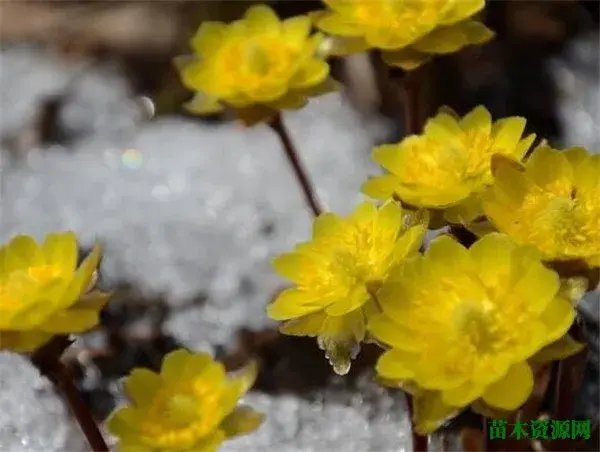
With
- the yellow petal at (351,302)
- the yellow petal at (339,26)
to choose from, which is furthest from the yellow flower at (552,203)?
the yellow petal at (339,26)

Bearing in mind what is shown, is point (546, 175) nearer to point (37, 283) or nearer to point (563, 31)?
point (37, 283)

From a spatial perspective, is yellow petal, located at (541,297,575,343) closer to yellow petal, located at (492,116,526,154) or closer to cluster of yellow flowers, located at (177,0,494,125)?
yellow petal, located at (492,116,526,154)

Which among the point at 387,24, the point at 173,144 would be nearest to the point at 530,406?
the point at 387,24

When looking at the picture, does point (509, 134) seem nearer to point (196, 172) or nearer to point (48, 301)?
point (48, 301)

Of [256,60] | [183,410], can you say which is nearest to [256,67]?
[256,60]

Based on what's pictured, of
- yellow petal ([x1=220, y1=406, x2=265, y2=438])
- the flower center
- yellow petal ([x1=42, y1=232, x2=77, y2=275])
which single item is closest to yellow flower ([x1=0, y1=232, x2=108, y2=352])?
yellow petal ([x1=42, y1=232, x2=77, y2=275])

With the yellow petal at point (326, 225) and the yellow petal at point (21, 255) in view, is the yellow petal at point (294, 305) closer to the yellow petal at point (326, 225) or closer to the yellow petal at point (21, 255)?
the yellow petal at point (326, 225)
